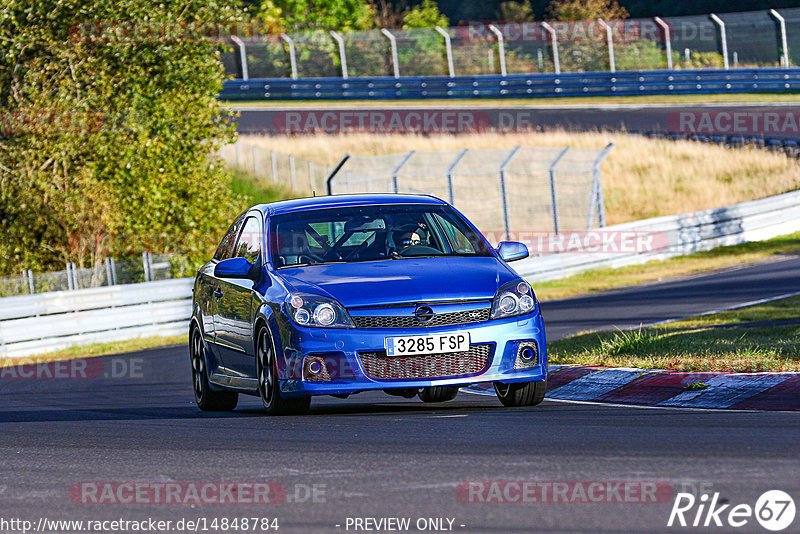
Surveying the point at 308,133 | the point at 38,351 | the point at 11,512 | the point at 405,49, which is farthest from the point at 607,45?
the point at 11,512

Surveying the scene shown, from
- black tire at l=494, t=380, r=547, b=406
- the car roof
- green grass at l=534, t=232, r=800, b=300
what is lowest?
green grass at l=534, t=232, r=800, b=300

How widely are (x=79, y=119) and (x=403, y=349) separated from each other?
61.4ft

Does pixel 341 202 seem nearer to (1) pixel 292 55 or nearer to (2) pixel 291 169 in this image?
(2) pixel 291 169

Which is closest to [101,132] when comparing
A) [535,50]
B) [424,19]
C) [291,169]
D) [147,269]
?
[147,269]

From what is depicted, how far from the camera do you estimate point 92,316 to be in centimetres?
2189

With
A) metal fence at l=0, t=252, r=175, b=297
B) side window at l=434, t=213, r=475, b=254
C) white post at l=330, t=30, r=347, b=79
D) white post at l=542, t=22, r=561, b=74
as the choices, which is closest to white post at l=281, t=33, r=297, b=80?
white post at l=330, t=30, r=347, b=79

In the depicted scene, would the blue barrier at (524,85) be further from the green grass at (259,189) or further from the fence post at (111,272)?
the fence post at (111,272)

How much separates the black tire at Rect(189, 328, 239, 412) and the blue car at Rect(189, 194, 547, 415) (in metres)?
0.30

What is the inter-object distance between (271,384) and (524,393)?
1.77 m

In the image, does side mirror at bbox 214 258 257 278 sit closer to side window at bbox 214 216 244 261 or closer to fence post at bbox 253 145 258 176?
side window at bbox 214 216 244 261

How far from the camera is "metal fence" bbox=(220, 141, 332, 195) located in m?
39.0

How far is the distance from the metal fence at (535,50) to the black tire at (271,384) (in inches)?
1487

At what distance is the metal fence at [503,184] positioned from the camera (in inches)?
1152

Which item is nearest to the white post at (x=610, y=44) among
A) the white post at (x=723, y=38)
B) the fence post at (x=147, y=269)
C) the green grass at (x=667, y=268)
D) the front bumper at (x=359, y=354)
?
A: the white post at (x=723, y=38)
